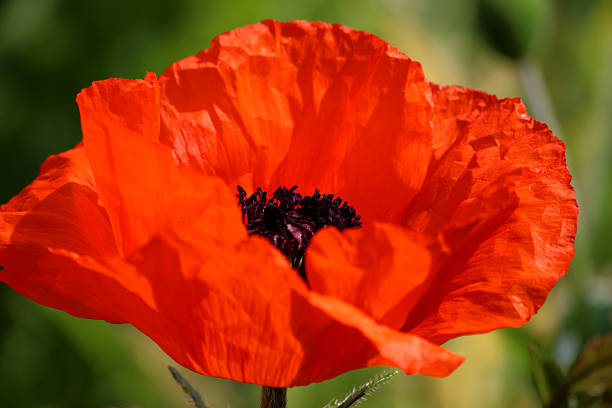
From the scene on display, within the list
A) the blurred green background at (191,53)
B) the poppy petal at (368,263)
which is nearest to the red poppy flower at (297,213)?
the poppy petal at (368,263)

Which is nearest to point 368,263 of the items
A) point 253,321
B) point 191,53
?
point 253,321

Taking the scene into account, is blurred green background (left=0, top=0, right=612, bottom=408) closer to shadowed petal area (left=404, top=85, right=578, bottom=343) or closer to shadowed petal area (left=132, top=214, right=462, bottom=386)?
shadowed petal area (left=404, top=85, right=578, bottom=343)

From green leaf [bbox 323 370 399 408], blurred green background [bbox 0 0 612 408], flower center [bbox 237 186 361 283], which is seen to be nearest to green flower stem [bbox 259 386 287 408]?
green leaf [bbox 323 370 399 408]

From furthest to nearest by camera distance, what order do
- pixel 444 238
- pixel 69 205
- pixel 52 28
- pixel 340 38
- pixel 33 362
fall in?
pixel 52 28 < pixel 33 362 < pixel 340 38 < pixel 69 205 < pixel 444 238

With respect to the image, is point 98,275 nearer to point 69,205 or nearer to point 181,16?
point 69,205

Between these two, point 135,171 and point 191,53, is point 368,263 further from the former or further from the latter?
point 191,53

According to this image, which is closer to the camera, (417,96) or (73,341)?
(417,96)

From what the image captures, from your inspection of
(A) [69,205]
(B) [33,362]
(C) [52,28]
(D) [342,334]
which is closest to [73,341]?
(B) [33,362]
